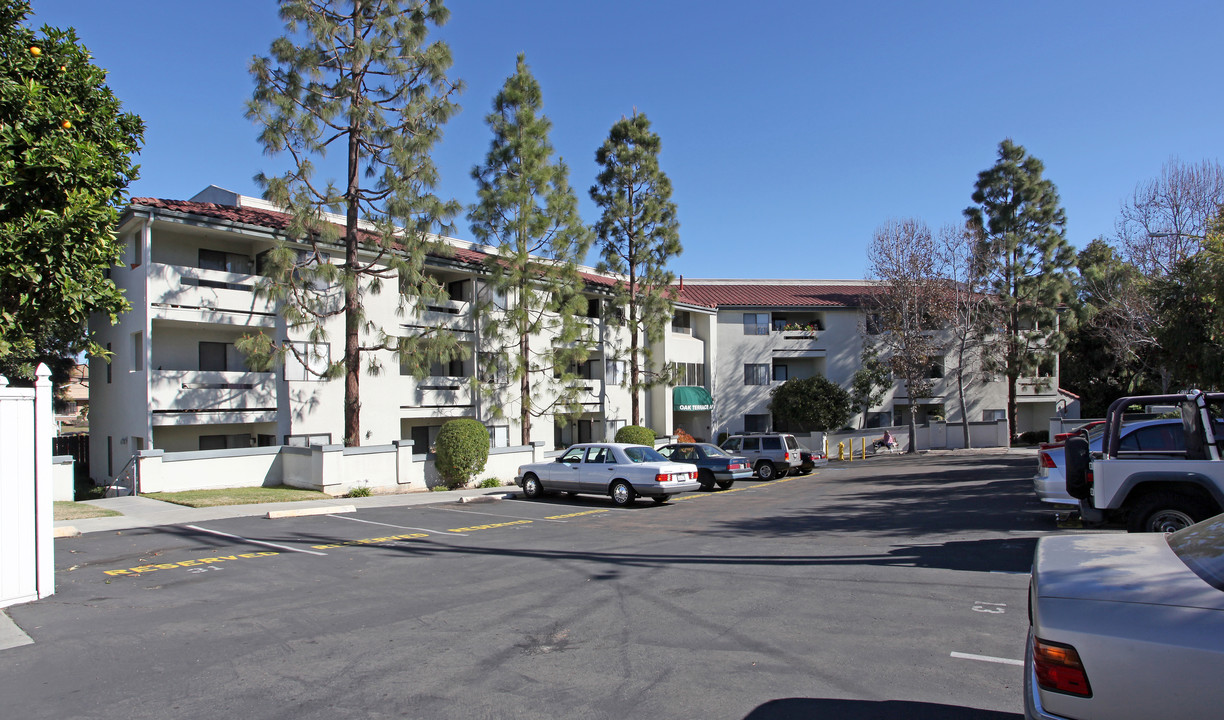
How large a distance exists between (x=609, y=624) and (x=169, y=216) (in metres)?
20.7

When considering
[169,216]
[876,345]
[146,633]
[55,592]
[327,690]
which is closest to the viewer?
[327,690]

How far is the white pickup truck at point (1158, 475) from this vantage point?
29.2ft

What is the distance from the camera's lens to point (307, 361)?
957 inches

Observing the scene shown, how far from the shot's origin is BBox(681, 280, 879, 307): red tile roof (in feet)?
150

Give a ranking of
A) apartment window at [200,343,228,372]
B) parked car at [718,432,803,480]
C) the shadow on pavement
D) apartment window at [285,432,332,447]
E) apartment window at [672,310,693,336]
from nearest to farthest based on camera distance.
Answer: the shadow on pavement < apartment window at [200,343,228,372] < apartment window at [285,432,332,447] < parked car at [718,432,803,480] < apartment window at [672,310,693,336]

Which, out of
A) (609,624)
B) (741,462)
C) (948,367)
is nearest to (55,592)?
(609,624)

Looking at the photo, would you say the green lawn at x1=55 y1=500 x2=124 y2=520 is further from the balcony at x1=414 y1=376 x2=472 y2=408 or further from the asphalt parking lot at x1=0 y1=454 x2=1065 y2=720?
the balcony at x1=414 y1=376 x2=472 y2=408

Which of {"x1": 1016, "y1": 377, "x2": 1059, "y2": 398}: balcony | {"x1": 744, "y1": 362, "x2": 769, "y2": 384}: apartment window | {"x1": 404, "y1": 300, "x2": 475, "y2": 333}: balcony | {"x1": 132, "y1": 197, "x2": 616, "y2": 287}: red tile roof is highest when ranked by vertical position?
{"x1": 132, "y1": 197, "x2": 616, "y2": 287}: red tile roof

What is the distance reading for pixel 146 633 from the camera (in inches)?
284

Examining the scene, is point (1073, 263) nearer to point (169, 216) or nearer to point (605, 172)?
point (605, 172)

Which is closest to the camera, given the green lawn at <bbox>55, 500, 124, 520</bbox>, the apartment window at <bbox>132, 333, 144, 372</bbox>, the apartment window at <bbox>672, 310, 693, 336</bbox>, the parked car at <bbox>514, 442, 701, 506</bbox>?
the green lawn at <bbox>55, 500, 124, 520</bbox>

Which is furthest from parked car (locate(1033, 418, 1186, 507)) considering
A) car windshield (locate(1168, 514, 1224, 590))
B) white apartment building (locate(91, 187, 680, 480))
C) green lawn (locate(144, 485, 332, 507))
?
white apartment building (locate(91, 187, 680, 480))

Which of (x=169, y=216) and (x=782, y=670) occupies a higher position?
(x=169, y=216)

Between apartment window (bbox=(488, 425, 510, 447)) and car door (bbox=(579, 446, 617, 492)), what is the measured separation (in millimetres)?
11400
